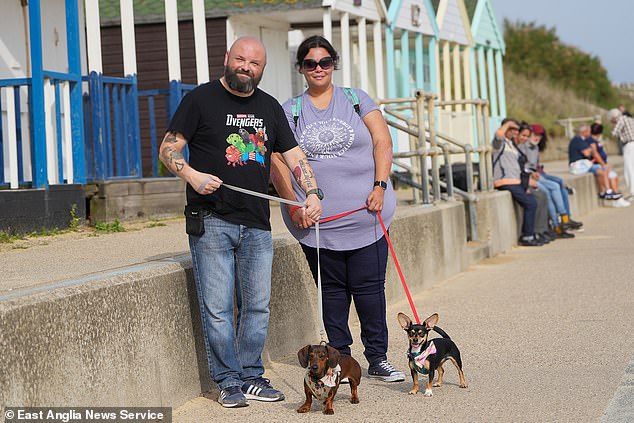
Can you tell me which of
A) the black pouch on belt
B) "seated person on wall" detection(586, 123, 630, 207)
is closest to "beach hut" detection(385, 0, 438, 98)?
"seated person on wall" detection(586, 123, 630, 207)

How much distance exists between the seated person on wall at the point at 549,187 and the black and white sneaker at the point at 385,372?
9.94 metres

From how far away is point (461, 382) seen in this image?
22.3 feet

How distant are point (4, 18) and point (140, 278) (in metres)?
8.07

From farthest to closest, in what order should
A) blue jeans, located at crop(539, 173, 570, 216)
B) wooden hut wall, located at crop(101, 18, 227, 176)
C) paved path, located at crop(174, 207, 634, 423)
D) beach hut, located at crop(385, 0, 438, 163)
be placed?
1. beach hut, located at crop(385, 0, 438, 163)
2. wooden hut wall, located at crop(101, 18, 227, 176)
3. blue jeans, located at crop(539, 173, 570, 216)
4. paved path, located at crop(174, 207, 634, 423)

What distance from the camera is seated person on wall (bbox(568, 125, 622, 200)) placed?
74.8 ft

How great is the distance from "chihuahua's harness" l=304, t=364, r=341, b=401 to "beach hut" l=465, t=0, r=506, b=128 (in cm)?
2052

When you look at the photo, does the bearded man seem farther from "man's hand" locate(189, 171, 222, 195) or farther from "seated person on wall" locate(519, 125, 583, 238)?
"seated person on wall" locate(519, 125, 583, 238)

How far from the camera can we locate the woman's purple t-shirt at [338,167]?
693 centimetres

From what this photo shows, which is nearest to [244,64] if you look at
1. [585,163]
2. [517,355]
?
[517,355]

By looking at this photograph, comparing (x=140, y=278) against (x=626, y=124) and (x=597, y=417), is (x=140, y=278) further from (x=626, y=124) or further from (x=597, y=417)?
(x=626, y=124)

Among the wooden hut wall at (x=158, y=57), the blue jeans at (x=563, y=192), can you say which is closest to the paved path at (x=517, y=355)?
the blue jeans at (x=563, y=192)

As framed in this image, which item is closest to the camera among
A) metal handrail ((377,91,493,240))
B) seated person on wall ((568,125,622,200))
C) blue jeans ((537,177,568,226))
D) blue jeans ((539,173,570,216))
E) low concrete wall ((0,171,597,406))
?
low concrete wall ((0,171,597,406))

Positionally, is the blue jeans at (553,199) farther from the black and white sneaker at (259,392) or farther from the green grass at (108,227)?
the black and white sneaker at (259,392)

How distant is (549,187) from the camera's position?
17188mm
